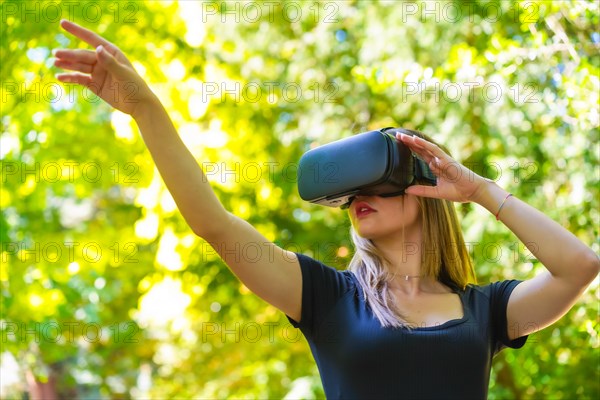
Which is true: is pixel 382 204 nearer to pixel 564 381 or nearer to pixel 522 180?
pixel 564 381

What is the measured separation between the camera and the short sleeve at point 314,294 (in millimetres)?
1796

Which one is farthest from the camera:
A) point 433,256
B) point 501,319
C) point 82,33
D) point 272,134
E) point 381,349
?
point 272,134

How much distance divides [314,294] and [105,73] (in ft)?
2.25

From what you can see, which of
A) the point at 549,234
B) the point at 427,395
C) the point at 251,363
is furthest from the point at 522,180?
the point at 251,363

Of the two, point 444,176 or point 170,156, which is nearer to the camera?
point 170,156

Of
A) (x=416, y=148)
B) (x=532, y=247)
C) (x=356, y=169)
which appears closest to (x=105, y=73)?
(x=356, y=169)

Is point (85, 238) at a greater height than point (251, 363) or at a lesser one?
greater

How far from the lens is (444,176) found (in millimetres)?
1943

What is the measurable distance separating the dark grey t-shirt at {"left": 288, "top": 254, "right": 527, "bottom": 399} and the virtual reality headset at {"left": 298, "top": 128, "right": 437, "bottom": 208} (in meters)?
0.18

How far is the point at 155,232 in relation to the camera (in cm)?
580

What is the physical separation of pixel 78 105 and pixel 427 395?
4.03 metres

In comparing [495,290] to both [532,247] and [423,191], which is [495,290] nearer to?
[532,247]

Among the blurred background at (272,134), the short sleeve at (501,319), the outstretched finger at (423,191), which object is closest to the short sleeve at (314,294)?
the outstretched finger at (423,191)

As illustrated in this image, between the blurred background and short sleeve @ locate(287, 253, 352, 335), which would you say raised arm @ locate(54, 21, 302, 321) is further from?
the blurred background
